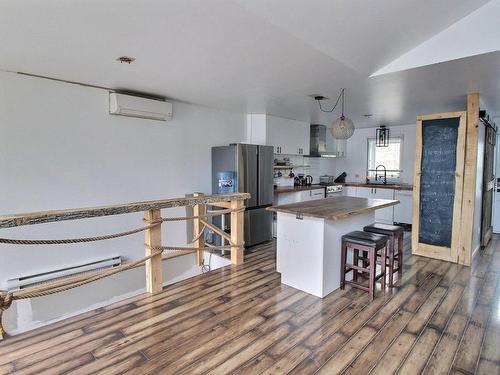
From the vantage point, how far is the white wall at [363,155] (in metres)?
6.79

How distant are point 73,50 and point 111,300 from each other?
9.89 feet

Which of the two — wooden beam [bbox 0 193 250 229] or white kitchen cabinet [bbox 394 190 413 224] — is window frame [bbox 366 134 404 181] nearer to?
white kitchen cabinet [bbox 394 190 413 224]

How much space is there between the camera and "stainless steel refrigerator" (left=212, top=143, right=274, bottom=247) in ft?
15.1

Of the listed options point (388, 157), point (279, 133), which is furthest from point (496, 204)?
point (279, 133)

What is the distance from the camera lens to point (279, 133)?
5.82 meters

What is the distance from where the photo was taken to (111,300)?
3934 mm

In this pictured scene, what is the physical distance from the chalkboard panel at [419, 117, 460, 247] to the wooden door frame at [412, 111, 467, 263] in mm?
43

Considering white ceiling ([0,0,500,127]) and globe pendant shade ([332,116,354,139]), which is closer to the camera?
white ceiling ([0,0,500,127])

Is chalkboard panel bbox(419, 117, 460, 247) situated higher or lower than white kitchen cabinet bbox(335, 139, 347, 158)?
lower

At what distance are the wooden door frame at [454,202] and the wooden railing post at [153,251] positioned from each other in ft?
11.7

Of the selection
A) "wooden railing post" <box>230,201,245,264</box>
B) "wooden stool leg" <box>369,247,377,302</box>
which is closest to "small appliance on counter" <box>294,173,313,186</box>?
"wooden railing post" <box>230,201,245,264</box>

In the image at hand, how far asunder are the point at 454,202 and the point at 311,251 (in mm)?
2391

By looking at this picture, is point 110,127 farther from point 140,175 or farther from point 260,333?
point 260,333

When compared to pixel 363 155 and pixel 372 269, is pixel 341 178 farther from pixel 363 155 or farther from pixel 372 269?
pixel 372 269
